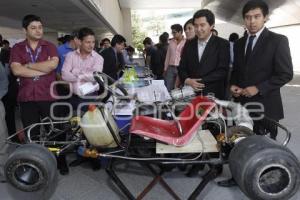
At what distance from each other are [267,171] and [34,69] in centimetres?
210

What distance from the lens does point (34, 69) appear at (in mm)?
3016

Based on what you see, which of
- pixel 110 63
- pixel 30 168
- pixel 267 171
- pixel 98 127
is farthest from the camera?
pixel 110 63

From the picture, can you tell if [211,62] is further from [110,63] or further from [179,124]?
[110,63]

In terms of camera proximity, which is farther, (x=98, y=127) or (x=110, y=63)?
(x=110, y=63)

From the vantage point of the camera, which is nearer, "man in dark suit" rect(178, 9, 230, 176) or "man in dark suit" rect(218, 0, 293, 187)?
"man in dark suit" rect(218, 0, 293, 187)

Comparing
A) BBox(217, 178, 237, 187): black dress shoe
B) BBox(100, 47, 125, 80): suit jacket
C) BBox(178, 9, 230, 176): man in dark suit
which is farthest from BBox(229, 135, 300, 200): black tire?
BBox(100, 47, 125, 80): suit jacket

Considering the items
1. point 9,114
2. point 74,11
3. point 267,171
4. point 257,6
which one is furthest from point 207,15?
point 74,11

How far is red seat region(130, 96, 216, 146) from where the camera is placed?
6.45 feet

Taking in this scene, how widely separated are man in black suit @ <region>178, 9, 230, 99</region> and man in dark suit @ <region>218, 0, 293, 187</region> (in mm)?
192

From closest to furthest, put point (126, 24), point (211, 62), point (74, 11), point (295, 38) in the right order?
point (211, 62) < point (74, 11) < point (295, 38) < point (126, 24)

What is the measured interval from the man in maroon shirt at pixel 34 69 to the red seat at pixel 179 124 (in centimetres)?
117

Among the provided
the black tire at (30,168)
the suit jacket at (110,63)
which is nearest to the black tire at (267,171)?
the black tire at (30,168)

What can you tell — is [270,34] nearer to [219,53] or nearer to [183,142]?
[219,53]

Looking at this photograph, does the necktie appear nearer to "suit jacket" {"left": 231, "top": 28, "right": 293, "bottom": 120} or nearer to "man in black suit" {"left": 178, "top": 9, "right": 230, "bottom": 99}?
"suit jacket" {"left": 231, "top": 28, "right": 293, "bottom": 120}
